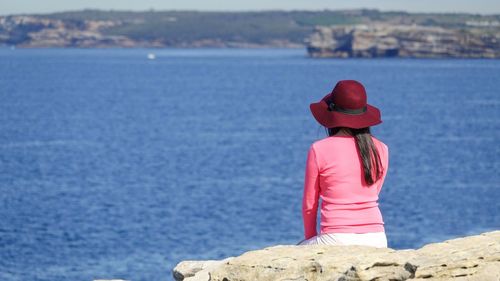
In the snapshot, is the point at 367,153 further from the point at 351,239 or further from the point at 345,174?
the point at 351,239

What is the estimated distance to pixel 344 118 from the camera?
812cm

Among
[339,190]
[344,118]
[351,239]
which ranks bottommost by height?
[351,239]

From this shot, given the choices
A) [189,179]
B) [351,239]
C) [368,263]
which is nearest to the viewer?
[368,263]

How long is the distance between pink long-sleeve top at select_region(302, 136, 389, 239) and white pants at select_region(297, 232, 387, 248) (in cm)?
3

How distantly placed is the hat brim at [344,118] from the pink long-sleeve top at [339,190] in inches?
4.8

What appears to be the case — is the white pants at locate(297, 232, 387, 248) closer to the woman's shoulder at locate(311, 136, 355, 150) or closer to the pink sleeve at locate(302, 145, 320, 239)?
the pink sleeve at locate(302, 145, 320, 239)

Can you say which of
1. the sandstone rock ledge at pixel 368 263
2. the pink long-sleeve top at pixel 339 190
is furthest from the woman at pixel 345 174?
the sandstone rock ledge at pixel 368 263

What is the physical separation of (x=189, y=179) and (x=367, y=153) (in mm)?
33935

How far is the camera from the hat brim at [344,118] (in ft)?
26.6

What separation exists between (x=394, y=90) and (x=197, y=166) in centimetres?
6772

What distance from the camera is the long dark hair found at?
8.16 meters

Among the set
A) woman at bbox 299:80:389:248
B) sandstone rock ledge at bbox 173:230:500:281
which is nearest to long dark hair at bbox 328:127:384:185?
woman at bbox 299:80:389:248

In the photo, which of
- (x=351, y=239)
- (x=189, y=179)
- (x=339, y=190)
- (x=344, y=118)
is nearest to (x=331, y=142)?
(x=344, y=118)

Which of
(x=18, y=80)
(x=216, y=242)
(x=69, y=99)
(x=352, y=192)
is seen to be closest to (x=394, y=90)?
(x=69, y=99)
